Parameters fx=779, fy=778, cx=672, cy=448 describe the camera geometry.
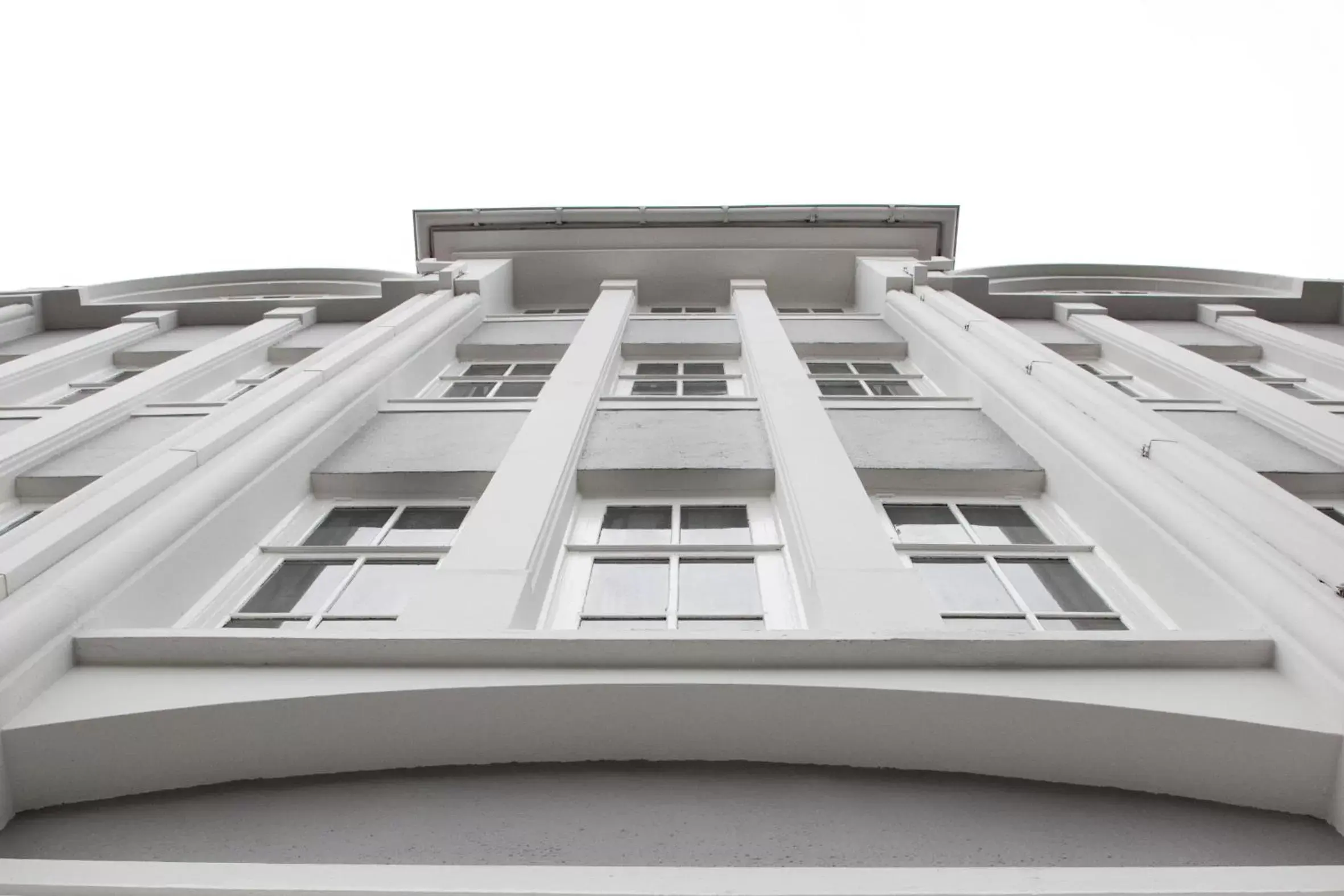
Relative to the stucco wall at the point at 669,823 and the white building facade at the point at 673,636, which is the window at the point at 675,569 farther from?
the stucco wall at the point at 669,823

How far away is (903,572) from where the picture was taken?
470 cm

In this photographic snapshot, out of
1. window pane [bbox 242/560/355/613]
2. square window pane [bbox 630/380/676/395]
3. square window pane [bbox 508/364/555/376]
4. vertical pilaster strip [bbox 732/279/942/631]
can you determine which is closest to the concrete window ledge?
vertical pilaster strip [bbox 732/279/942/631]

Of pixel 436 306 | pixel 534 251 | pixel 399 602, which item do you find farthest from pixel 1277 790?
pixel 534 251

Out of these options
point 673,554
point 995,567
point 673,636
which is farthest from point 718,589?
point 995,567

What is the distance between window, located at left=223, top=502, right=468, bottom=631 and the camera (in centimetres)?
514

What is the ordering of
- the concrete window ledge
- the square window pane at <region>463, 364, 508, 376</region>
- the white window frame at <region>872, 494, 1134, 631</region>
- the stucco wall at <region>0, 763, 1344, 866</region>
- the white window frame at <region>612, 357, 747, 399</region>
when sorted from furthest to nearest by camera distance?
the square window pane at <region>463, 364, 508, 376</region>, the white window frame at <region>612, 357, 747, 399</region>, the white window frame at <region>872, 494, 1134, 631</region>, the concrete window ledge, the stucco wall at <region>0, 763, 1344, 866</region>

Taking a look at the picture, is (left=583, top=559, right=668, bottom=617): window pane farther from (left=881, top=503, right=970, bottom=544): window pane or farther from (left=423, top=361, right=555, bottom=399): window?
(left=423, top=361, right=555, bottom=399): window

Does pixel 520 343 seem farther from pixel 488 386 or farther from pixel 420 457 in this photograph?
pixel 420 457

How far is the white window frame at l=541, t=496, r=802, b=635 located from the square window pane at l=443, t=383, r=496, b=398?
471 centimetres

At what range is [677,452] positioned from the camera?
7422mm

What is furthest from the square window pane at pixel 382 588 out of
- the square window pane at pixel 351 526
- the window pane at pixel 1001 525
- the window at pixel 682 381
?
the window at pixel 682 381

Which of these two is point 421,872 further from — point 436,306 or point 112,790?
point 436,306

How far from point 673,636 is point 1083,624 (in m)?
3.00

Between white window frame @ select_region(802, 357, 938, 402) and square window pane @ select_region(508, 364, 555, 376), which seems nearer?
white window frame @ select_region(802, 357, 938, 402)
